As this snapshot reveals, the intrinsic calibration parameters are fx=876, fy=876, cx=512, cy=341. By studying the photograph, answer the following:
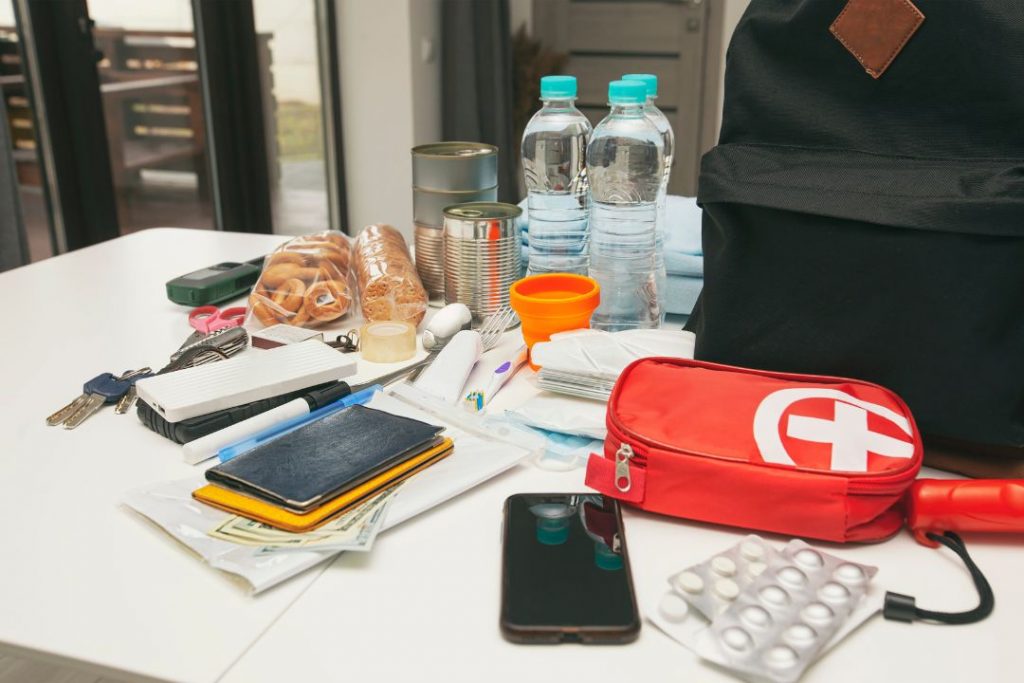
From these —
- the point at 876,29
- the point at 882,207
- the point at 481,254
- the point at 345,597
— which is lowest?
the point at 345,597

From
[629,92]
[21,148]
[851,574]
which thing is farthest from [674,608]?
[21,148]

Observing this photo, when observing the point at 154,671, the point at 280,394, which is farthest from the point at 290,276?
the point at 154,671

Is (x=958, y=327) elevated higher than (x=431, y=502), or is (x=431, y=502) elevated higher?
(x=958, y=327)

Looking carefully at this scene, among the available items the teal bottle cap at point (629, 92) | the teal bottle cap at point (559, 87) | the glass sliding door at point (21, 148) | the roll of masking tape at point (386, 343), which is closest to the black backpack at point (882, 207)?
the teal bottle cap at point (629, 92)

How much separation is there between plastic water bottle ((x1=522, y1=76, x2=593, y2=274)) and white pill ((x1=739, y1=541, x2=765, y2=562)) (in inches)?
21.0

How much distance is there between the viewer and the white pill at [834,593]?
57 centimetres

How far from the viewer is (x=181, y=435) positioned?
793 millimetres

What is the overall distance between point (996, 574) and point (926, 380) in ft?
0.61

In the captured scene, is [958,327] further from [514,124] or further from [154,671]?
[514,124]

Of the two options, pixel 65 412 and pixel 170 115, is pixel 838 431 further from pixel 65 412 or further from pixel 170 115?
pixel 170 115

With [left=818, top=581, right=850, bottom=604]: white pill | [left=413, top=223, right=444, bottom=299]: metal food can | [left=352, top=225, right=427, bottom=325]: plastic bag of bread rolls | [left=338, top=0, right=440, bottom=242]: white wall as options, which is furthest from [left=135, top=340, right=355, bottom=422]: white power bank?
[left=338, top=0, right=440, bottom=242]: white wall

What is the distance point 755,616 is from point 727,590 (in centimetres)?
3

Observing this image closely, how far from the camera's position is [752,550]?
0.62m

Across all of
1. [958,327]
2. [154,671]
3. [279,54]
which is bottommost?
[154,671]
